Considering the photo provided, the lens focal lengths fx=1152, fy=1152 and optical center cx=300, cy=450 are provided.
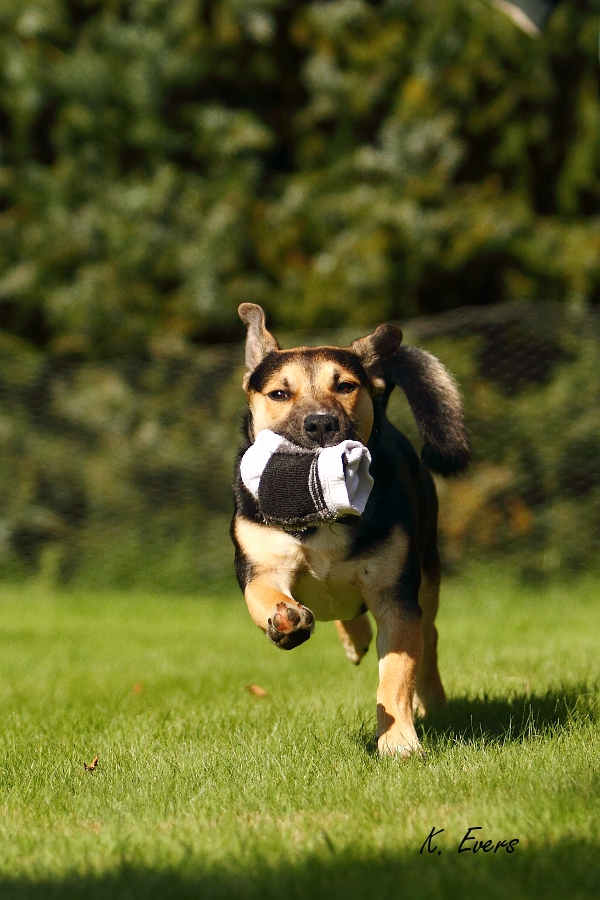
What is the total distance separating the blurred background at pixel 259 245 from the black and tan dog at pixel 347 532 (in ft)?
18.1

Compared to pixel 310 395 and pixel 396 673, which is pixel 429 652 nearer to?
pixel 396 673

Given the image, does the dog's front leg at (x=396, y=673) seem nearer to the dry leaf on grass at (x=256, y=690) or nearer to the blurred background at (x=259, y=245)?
the dry leaf on grass at (x=256, y=690)

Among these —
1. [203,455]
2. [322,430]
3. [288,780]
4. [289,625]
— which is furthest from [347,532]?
[203,455]

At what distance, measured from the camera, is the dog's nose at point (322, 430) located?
150 inches

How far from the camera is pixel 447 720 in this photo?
4484 millimetres

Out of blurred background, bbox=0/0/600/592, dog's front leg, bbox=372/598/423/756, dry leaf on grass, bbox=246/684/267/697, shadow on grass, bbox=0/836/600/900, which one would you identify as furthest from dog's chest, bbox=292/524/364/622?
blurred background, bbox=0/0/600/592

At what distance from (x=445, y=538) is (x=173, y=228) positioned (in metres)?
4.08

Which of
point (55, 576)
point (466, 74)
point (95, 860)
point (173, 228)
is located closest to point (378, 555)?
point (95, 860)

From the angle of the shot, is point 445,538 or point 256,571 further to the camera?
point 445,538

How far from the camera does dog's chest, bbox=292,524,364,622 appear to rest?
157 inches

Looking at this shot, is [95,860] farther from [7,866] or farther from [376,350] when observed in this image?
[376,350]

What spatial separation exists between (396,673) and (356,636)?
1.15 metres

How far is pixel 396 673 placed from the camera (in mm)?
3918

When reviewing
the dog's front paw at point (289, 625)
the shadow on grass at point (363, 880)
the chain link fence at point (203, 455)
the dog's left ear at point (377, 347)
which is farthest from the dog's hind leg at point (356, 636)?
the chain link fence at point (203, 455)
